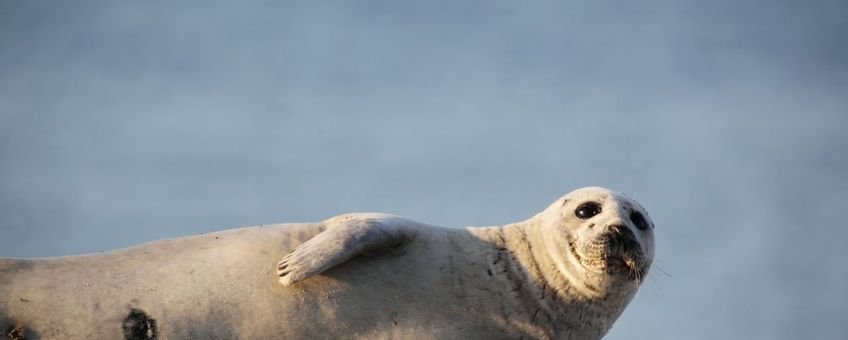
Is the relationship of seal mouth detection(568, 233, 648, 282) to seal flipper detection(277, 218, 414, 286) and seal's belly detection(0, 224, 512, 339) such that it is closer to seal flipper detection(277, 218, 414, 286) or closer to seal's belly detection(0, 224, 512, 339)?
seal's belly detection(0, 224, 512, 339)

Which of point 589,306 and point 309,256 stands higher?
point 309,256

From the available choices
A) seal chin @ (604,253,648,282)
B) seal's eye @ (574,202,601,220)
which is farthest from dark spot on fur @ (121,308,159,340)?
seal's eye @ (574,202,601,220)

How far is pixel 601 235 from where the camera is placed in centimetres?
1159

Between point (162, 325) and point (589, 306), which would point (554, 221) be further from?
point (162, 325)

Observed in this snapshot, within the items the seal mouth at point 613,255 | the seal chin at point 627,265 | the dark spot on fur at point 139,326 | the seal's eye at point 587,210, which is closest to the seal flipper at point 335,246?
the dark spot on fur at point 139,326

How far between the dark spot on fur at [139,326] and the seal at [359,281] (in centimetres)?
1

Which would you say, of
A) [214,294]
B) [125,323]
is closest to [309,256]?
[214,294]

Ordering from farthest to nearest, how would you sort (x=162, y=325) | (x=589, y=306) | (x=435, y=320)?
(x=589, y=306)
(x=435, y=320)
(x=162, y=325)

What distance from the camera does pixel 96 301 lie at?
1005 cm

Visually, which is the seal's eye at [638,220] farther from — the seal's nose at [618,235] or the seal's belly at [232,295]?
the seal's belly at [232,295]

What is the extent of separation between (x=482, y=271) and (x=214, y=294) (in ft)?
9.55

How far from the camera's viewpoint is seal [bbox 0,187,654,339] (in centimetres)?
1003

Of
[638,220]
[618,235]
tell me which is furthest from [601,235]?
[638,220]

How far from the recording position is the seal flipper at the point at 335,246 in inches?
408
